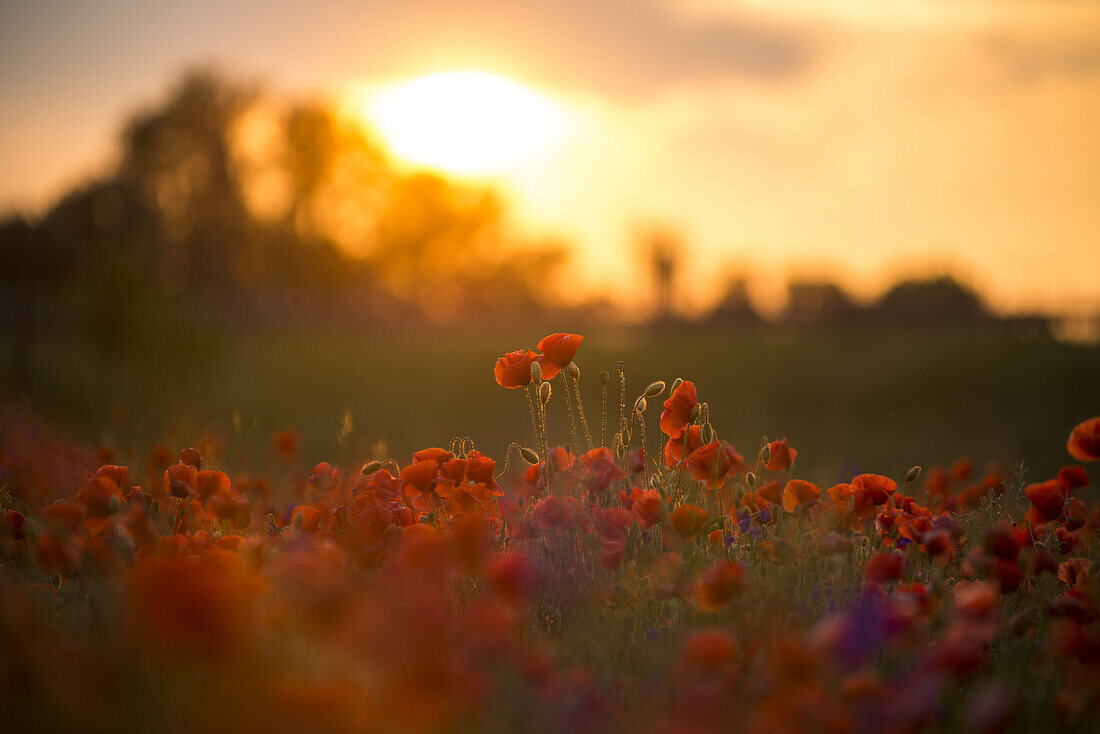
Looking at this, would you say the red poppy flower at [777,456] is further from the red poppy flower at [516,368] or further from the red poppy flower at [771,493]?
the red poppy flower at [516,368]


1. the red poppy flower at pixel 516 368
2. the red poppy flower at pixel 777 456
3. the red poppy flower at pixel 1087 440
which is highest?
the red poppy flower at pixel 516 368

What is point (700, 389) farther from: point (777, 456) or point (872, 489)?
point (872, 489)

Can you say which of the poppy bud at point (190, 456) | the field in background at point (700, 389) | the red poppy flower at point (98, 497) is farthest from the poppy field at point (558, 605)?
the field in background at point (700, 389)

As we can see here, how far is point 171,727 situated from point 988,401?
962 cm

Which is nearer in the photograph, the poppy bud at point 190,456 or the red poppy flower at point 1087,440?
the red poppy flower at point 1087,440

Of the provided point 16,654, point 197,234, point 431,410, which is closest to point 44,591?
point 16,654

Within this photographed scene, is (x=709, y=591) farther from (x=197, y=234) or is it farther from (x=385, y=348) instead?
(x=197, y=234)

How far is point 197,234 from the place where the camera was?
2616cm

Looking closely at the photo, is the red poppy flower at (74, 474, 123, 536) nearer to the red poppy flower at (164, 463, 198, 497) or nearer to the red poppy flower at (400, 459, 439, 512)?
the red poppy flower at (164, 463, 198, 497)

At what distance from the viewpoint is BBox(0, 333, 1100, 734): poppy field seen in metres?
1.33

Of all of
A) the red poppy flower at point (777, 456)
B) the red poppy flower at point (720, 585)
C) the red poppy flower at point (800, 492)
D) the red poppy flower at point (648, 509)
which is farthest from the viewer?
the red poppy flower at point (777, 456)

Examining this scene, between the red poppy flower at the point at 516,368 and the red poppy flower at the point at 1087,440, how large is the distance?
138 centimetres

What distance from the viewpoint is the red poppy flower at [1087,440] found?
81.9 inches

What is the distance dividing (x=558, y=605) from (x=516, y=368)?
0.63 m
